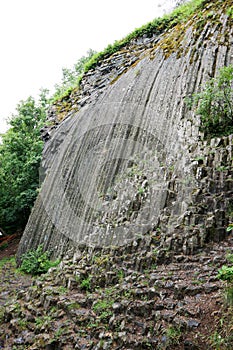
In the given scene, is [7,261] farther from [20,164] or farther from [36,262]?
[20,164]

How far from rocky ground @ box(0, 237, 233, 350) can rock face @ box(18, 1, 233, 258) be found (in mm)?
487

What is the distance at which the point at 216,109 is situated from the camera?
7.61 meters

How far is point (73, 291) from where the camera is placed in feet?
20.5

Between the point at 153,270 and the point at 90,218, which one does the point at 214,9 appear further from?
the point at 153,270

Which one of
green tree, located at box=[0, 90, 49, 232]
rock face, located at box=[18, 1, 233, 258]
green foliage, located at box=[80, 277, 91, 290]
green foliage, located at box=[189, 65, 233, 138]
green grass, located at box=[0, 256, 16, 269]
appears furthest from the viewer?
green tree, located at box=[0, 90, 49, 232]

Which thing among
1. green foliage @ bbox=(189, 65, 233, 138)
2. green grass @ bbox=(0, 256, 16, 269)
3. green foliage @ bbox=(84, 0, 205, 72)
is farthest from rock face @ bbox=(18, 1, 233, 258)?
green grass @ bbox=(0, 256, 16, 269)

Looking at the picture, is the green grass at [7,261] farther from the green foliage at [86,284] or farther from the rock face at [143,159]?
the green foliage at [86,284]

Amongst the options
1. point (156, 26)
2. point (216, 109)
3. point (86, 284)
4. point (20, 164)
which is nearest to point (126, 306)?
point (86, 284)

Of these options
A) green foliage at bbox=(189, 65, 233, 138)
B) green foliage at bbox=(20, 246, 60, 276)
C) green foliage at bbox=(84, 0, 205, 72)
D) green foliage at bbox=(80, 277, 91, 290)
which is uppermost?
green foliage at bbox=(84, 0, 205, 72)

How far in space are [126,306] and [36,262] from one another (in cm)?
620

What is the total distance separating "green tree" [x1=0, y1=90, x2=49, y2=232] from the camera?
15328mm

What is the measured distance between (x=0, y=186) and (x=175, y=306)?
1411 cm

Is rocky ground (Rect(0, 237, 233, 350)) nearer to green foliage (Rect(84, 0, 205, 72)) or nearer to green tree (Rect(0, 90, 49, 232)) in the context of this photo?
green tree (Rect(0, 90, 49, 232))

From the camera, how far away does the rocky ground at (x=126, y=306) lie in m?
3.87
